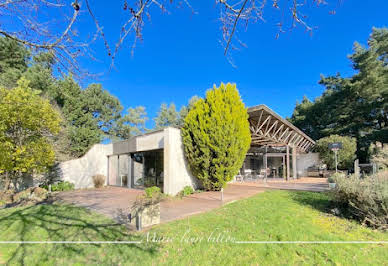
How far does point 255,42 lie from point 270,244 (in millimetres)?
3506

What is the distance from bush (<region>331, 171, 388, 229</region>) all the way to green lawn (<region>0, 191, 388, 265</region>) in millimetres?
362

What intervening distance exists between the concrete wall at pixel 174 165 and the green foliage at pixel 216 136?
363 mm

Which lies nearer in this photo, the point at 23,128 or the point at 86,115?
the point at 23,128

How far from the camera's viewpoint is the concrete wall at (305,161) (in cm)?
1798

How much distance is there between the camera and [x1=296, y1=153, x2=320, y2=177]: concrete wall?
1798cm

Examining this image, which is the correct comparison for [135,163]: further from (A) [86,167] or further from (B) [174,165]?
(A) [86,167]

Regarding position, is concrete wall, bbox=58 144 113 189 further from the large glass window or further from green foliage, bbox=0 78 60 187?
the large glass window

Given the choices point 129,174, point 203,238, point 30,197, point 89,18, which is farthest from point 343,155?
point 30,197

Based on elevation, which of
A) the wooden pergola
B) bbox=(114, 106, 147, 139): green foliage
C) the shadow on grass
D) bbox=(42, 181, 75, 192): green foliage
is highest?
bbox=(114, 106, 147, 139): green foliage

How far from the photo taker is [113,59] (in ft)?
7.14

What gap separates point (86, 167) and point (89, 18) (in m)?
13.2

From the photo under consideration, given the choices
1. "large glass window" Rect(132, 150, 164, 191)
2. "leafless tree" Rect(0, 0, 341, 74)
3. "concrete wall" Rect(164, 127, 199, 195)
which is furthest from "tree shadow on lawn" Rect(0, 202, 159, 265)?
"large glass window" Rect(132, 150, 164, 191)

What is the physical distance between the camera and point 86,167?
43.2ft

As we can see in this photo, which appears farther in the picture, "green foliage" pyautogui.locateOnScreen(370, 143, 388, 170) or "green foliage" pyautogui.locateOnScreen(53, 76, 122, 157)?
"green foliage" pyautogui.locateOnScreen(53, 76, 122, 157)
